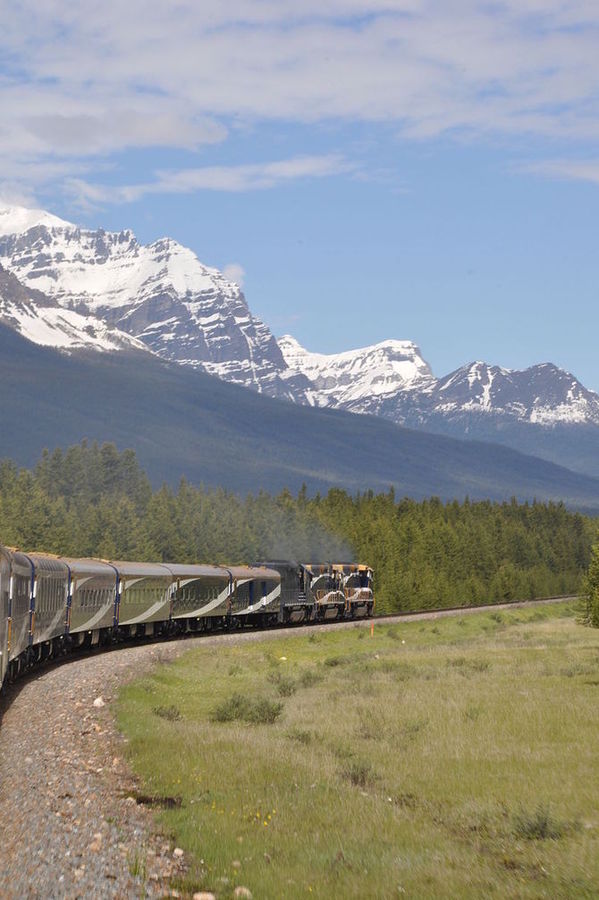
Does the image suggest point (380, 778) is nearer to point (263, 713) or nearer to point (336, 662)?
point (263, 713)

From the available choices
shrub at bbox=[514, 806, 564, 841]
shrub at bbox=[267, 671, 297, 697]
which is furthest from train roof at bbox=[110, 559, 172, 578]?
shrub at bbox=[514, 806, 564, 841]

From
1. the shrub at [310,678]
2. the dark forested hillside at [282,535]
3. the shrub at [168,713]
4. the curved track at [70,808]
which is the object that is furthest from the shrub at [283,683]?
the dark forested hillside at [282,535]

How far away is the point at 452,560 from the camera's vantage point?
567ft

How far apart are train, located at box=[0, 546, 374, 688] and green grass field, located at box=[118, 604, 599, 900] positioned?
3.60 meters

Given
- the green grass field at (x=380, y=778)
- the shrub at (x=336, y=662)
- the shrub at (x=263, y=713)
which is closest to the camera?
the green grass field at (x=380, y=778)

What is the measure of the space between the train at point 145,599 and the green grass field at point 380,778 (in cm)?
360

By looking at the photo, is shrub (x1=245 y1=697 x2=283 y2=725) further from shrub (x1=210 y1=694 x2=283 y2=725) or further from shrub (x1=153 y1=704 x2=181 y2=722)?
shrub (x1=153 y1=704 x2=181 y2=722)

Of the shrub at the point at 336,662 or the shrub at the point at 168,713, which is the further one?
the shrub at the point at 336,662

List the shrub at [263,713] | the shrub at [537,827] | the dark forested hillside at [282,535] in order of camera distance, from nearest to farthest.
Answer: the shrub at [537,827]
the shrub at [263,713]
the dark forested hillside at [282,535]

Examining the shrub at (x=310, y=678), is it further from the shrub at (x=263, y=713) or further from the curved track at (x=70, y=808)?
the curved track at (x=70, y=808)

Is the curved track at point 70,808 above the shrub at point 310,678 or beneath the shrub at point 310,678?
above

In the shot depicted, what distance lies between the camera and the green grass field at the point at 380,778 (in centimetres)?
1420

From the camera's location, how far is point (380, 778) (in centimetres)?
2100

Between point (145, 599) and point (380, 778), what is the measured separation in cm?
3308
